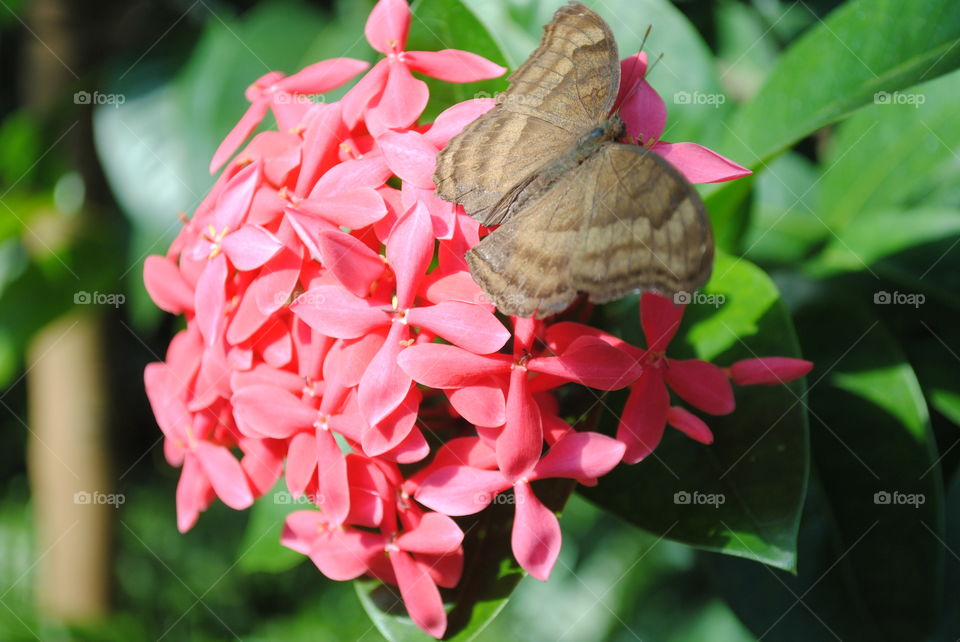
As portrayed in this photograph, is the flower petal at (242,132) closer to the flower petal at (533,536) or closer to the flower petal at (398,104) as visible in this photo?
the flower petal at (398,104)

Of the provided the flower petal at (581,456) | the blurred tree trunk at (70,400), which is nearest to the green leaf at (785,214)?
the flower petal at (581,456)

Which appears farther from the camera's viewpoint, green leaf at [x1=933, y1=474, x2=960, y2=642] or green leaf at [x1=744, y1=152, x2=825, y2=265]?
green leaf at [x1=744, y1=152, x2=825, y2=265]

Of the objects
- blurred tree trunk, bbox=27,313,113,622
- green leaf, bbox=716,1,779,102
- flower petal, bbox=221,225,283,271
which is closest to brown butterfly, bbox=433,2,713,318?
flower petal, bbox=221,225,283,271

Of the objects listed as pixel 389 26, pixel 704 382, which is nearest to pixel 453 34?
pixel 389 26

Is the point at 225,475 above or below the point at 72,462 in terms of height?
above

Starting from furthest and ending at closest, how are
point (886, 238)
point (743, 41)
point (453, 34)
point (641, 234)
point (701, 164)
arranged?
point (743, 41) → point (886, 238) → point (453, 34) → point (701, 164) → point (641, 234)

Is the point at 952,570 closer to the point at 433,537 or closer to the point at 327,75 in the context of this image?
the point at 433,537

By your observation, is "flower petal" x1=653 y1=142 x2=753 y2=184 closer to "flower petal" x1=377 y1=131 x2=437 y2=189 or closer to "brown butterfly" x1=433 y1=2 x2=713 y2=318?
"brown butterfly" x1=433 y1=2 x2=713 y2=318
